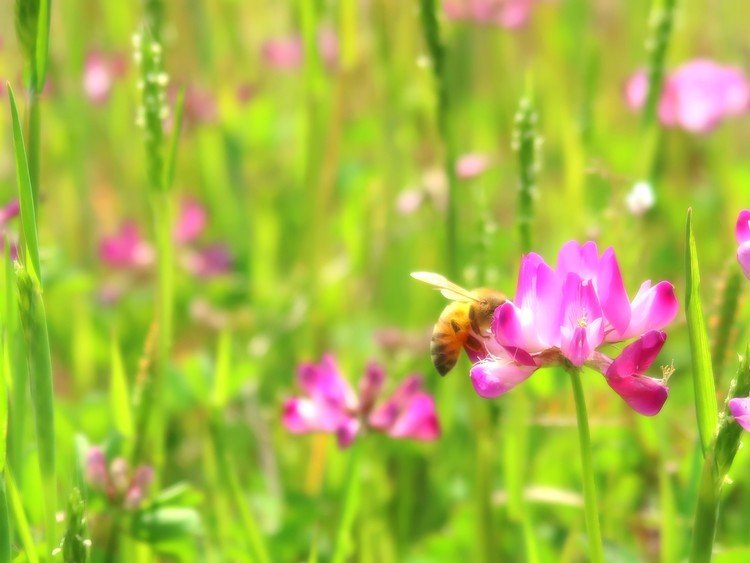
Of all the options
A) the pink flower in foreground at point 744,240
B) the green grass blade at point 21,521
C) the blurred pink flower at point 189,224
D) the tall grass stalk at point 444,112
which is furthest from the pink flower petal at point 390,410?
the blurred pink flower at point 189,224

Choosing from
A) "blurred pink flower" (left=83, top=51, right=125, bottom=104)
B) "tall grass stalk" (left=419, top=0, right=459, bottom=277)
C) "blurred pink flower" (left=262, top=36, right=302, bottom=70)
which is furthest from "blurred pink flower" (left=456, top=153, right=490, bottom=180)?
"blurred pink flower" (left=83, top=51, right=125, bottom=104)

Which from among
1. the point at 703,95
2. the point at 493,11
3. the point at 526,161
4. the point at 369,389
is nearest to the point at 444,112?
the point at 526,161

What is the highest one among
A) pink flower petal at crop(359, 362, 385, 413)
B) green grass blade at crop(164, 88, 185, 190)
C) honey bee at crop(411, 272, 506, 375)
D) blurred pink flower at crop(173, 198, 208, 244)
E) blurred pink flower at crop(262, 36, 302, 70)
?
blurred pink flower at crop(262, 36, 302, 70)

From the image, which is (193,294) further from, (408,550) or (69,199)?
(408,550)

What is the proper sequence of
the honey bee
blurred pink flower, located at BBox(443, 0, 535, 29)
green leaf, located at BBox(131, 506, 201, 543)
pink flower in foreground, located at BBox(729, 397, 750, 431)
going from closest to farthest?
1. pink flower in foreground, located at BBox(729, 397, 750, 431)
2. the honey bee
3. green leaf, located at BBox(131, 506, 201, 543)
4. blurred pink flower, located at BBox(443, 0, 535, 29)

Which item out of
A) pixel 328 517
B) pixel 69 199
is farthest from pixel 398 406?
pixel 69 199

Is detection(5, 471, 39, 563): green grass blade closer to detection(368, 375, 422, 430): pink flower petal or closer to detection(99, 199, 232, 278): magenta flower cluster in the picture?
detection(368, 375, 422, 430): pink flower petal

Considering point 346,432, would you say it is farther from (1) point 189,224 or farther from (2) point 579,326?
(1) point 189,224
